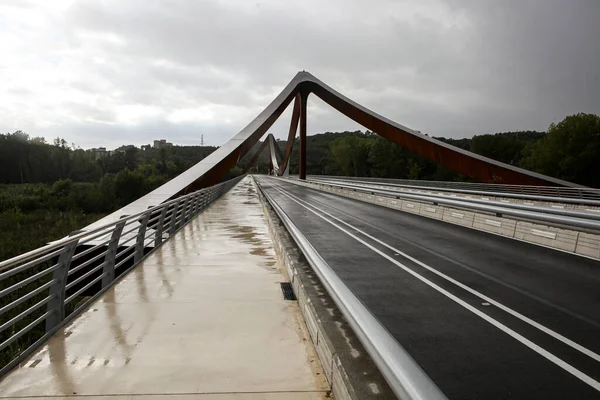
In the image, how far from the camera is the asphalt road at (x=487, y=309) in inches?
134

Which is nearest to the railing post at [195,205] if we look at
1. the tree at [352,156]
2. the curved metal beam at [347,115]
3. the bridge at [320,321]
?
the curved metal beam at [347,115]

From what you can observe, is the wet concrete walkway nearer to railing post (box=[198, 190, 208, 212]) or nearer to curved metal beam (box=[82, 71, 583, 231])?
curved metal beam (box=[82, 71, 583, 231])

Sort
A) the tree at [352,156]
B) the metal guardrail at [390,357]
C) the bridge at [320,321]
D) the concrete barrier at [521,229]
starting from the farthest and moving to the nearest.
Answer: the tree at [352,156], the concrete barrier at [521,229], the bridge at [320,321], the metal guardrail at [390,357]

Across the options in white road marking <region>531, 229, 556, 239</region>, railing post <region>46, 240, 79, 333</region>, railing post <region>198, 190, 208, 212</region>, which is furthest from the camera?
railing post <region>198, 190, 208, 212</region>

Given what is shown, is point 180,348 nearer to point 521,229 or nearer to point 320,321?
point 320,321

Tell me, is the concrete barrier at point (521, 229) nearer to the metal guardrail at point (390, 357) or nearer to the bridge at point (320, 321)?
the bridge at point (320, 321)

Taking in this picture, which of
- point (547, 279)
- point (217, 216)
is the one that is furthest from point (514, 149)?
point (547, 279)

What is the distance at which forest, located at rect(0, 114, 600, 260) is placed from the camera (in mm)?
54844

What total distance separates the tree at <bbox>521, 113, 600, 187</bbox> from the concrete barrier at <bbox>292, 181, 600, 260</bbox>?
46551 millimetres

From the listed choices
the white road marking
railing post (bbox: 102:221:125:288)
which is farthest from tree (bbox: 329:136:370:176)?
railing post (bbox: 102:221:125:288)

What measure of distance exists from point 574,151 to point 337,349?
209 ft

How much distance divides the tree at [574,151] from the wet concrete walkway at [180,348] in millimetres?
59391

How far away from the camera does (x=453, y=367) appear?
3.54 metres

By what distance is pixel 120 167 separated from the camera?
167125 mm
